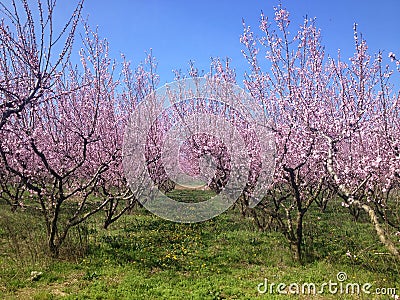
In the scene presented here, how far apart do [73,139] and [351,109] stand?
25.1ft

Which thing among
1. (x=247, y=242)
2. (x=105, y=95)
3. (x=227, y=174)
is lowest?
(x=247, y=242)

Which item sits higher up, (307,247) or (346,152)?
(346,152)

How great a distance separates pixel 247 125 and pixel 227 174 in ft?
5.39

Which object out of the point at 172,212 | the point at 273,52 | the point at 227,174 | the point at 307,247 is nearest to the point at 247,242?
the point at 307,247

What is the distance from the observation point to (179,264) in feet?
26.3

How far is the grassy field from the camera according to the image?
20.8 feet

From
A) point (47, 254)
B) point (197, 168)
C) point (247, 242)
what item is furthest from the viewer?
point (197, 168)

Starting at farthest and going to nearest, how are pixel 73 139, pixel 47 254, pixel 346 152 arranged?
pixel 346 152 < pixel 73 139 < pixel 47 254

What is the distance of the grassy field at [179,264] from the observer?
6.33 meters

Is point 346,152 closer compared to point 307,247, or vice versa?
point 307,247

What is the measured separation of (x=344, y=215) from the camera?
1530 cm

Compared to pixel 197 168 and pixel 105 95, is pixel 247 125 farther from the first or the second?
pixel 105 95

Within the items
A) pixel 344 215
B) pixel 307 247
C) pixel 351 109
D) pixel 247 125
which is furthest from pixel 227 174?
pixel 344 215

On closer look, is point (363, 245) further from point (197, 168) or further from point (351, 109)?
point (197, 168)
